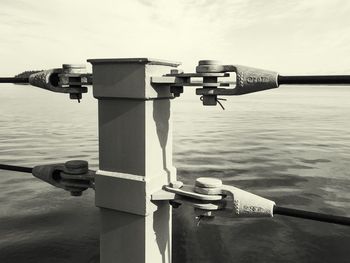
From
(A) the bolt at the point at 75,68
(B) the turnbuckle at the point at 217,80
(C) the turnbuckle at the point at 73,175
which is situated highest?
(A) the bolt at the point at 75,68

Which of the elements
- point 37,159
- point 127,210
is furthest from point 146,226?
point 37,159

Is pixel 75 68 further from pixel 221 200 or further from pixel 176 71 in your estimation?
pixel 221 200

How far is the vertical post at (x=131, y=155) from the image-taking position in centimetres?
232

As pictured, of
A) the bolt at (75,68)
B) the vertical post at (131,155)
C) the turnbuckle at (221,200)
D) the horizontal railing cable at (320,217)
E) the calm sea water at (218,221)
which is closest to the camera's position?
the horizontal railing cable at (320,217)

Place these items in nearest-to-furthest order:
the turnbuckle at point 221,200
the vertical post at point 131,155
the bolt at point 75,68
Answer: the turnbuckle at point 221,200, the vertical post at point 131,155, the bolt at point 75,68

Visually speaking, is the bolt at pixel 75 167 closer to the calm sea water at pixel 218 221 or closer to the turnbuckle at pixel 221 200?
the turnbuckle at pixel 221 200

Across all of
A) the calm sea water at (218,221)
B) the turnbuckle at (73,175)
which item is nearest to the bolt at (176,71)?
the turnbuckle at (73,175)

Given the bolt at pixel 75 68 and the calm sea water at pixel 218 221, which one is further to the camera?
the calm sea water at pixel 218 221

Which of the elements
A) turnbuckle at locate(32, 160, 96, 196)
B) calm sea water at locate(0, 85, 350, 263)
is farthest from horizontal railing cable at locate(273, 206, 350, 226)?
calm sea water at locate(0, 85, 350, 263)

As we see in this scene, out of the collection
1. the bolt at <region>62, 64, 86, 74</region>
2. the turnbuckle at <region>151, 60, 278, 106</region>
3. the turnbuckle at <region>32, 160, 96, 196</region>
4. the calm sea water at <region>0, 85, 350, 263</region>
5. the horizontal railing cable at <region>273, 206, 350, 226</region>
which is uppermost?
the bolt at <region>62, 64, 86, 74</region>

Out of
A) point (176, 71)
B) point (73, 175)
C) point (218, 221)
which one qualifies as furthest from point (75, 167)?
point (218, 221)

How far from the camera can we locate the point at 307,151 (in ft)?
70.7

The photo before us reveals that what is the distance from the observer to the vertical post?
2323mm

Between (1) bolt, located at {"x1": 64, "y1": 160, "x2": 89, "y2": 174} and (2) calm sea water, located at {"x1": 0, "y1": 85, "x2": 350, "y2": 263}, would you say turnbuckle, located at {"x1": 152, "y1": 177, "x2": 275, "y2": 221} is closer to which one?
(1) bolt, located at {"x1": 64, "y1": 160, "x2": 89, "y2": 174}
